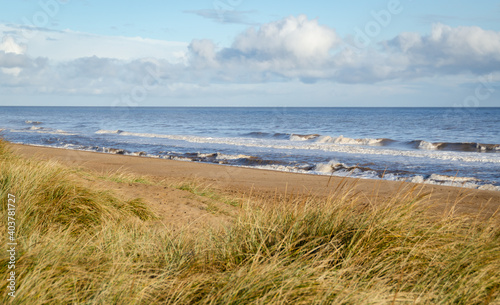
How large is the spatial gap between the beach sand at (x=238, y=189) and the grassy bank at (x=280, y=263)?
424mm

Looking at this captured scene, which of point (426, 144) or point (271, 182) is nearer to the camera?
point (271, 182)

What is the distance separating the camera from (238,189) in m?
11.5

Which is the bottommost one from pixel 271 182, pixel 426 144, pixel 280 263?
pixel 271 182

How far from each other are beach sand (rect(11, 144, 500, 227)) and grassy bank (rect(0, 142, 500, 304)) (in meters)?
0.42

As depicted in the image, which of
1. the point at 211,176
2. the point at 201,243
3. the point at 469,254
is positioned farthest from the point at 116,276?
the point at 211,176

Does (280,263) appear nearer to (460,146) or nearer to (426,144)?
(426,144)

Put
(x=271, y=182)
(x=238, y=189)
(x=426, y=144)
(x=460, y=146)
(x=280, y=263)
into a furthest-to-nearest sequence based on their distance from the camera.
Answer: (x=426, y=144)
(x=460, y=146)
(x=271, y=182)
(x=238, y=189)
(x=280, y=263)

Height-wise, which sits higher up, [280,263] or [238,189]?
[280,263]

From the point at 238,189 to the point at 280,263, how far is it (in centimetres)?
808

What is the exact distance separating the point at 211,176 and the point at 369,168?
6764mm

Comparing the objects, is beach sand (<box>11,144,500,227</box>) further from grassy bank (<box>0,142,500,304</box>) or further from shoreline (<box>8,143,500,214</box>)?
grassy bank (<box>0,142,500,304</box>)

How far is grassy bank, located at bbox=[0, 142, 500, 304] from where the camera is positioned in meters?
2.85

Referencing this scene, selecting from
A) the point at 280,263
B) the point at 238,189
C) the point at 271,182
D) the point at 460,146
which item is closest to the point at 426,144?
the point at 460,146

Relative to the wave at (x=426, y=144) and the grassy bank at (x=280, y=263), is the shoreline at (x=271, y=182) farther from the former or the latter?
the wave at (x=426, y=144)
